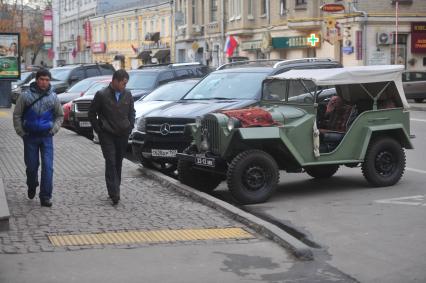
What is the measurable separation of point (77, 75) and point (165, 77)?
12.2 m

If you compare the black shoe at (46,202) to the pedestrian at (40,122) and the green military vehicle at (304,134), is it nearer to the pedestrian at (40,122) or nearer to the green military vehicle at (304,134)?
the pedestrian at (40,122)

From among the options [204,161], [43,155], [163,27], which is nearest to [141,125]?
[204,161]

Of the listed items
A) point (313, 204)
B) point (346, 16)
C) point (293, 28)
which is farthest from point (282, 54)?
point (313, 204)

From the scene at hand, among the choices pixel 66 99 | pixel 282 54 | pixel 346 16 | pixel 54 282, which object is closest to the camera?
pixel 54 282

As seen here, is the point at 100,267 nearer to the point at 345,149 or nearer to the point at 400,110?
the point at 345,149

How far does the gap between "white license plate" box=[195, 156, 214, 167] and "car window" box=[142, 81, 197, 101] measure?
5.22 m

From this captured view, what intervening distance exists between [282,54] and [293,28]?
4145 millimetres

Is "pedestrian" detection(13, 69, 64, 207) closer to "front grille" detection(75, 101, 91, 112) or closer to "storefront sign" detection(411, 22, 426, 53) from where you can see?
"front grille" detection(75, 101, 91, 112)

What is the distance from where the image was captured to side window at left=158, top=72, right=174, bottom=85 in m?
19.1

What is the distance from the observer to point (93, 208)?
30.0 feet

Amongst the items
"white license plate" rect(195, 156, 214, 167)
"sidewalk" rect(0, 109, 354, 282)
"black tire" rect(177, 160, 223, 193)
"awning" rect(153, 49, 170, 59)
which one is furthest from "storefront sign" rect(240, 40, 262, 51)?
"white license plate" rect(195, 156, 214, 167)

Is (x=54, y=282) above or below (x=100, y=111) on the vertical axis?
below

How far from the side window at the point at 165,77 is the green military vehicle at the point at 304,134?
776 centimetres

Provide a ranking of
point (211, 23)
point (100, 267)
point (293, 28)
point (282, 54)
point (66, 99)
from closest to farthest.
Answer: point (100, 267), point (66, 99), point (293, 28), point (282, 54), point (211, 23)
